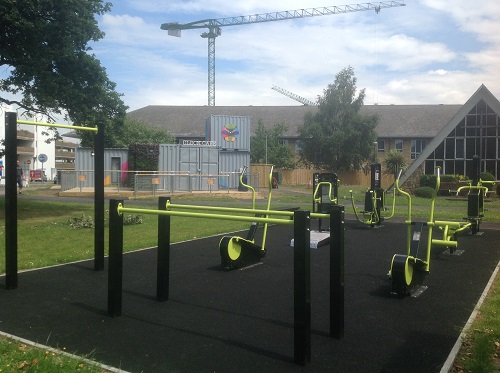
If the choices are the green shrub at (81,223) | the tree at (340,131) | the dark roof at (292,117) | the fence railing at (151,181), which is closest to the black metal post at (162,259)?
the green shrub at (81,223)

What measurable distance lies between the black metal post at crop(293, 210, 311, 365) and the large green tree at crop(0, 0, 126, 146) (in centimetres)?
1168

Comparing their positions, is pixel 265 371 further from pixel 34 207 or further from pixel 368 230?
pixel 34 207

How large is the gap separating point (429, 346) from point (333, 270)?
3.52 ft

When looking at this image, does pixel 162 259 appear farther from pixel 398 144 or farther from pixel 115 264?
pixel 398 144

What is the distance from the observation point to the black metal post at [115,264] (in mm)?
5535

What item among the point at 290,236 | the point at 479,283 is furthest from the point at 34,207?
the point at 479,283

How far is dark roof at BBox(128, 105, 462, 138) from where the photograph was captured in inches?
2083

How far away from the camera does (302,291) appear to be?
4375mm

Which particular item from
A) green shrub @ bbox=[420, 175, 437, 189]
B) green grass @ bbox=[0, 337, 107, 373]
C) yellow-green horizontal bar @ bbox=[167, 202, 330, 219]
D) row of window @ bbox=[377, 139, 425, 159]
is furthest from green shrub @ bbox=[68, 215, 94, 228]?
row of window @ bbox=[377, 139, 425, 159]

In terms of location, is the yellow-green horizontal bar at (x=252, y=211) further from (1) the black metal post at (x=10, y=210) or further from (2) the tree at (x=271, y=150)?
(2) the tree at (x=271, y=150)

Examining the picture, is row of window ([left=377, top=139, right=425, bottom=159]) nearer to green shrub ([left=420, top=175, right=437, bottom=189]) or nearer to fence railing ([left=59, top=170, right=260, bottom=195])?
green shrub ([left=420, top=175, right=437, bottom=189])

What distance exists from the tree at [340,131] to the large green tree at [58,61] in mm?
28806

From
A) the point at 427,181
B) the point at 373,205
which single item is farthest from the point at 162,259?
the point at 427,181

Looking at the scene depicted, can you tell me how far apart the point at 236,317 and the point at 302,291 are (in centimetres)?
139
